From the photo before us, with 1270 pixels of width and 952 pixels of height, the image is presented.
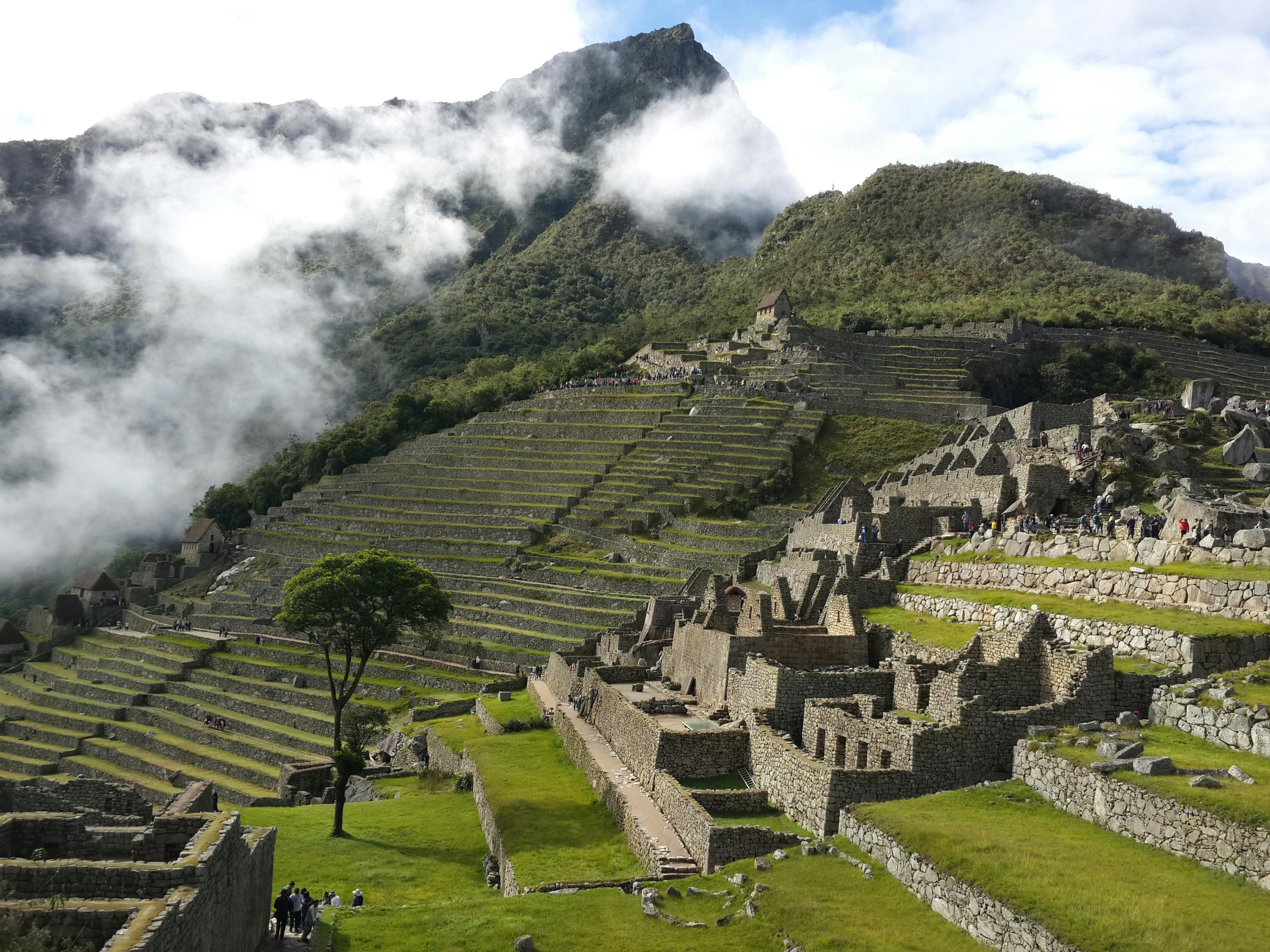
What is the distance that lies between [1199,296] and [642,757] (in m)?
79.7

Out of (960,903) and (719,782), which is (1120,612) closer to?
(719,782)

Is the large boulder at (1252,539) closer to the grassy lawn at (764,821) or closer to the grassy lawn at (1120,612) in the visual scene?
the grassy lawn at (1120,612)

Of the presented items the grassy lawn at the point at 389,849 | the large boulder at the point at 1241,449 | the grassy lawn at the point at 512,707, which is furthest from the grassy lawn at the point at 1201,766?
the grassy lawn at the point at 512,707

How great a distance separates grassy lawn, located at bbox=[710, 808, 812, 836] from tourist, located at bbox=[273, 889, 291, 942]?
5812 millimetres

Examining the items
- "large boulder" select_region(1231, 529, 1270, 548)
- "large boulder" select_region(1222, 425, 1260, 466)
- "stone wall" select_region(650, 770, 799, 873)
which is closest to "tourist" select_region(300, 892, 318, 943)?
"stone wall" select_region(650, 770, 799, 873)

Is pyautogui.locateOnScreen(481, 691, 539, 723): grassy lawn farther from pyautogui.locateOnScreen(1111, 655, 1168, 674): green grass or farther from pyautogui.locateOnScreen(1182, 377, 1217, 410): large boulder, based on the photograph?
pyautogui.locateOnScreen(1182, 377, 1217, 410): large boulder

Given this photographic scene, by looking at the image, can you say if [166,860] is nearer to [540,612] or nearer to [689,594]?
[689,594]

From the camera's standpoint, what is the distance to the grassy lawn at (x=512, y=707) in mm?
29516

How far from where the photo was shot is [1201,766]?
10.7 metres

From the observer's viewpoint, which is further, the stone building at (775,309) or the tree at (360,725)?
the stone building at (775,309)

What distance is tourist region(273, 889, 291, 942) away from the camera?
12977 mm

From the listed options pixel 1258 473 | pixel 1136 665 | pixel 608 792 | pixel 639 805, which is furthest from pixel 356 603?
pixel 1258 473

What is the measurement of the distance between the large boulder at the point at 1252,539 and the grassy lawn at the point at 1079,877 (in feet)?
24.0

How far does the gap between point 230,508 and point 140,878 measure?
72.7m
